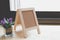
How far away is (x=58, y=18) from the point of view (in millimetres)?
1866

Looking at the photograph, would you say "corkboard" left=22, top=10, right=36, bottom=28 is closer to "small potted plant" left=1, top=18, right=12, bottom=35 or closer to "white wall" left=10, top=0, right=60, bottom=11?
"small potted plant" left=1, top=18, right=12, bottom=35

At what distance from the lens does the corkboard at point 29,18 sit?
1515mm

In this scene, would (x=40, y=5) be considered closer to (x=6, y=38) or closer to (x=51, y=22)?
(x=51, y=22)

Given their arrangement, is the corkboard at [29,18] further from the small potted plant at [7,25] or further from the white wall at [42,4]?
the white wall at [42,4]

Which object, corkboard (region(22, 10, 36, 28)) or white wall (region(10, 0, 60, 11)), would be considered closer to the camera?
corkboard (region(22, 10, 36, 28))

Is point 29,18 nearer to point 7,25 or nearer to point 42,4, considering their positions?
point 7,25

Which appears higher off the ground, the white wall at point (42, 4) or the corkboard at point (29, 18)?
the white wall at point (42, 4)

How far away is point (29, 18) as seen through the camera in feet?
5.07

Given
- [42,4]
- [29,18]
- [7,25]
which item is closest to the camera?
[7,25]

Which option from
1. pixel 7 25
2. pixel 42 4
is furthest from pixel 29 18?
pixel 42 4

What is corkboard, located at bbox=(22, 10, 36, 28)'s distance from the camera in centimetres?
151

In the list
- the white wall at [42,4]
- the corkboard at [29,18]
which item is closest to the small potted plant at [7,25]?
the corkboard at [29,18]

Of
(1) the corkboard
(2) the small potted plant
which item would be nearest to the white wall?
(1) the corkboard

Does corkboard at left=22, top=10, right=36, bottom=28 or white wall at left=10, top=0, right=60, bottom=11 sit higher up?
white wall at left=10, top=0, right=60, bottom=11
